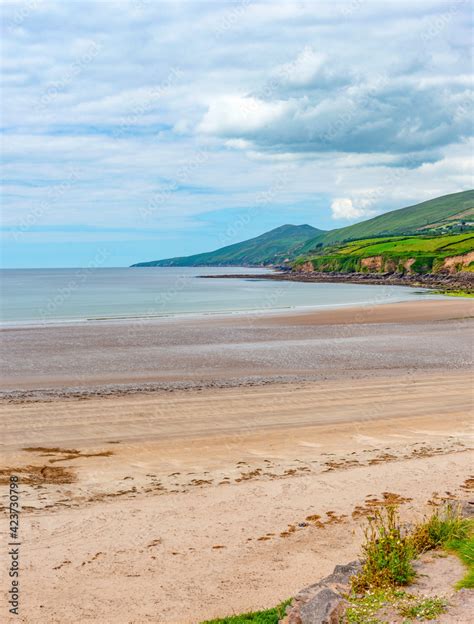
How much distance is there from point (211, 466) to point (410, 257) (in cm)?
14663

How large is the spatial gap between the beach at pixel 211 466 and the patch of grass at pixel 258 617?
338 mm

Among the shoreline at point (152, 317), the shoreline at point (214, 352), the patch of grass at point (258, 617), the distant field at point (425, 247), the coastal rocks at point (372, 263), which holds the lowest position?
the patch of grass at point (258, 617)

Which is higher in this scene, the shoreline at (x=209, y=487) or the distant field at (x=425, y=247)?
the distant field at (x=425, y=247)

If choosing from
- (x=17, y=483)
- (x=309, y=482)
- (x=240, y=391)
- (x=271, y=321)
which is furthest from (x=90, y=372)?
(x=271, y=321)

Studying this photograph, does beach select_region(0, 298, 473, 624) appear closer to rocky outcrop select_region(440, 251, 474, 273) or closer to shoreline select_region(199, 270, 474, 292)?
shoreline select_region(199, 270, 474, 292)

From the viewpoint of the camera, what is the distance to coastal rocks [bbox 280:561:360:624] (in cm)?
732

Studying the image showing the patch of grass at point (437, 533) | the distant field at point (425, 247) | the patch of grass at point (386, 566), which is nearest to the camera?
the patch of grass at point (386, 566)

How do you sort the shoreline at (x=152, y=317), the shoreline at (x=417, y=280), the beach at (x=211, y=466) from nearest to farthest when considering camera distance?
the beach at (x=211, y=466), the shoreline at (x=152, y=317), the shoreline at (x=417, y=280)

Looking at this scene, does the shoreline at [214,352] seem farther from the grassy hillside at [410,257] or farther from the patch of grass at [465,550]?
the grassy hillside at [410,257]

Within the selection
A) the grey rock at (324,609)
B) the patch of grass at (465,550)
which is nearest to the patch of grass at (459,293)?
the patch of grass at (465,550)

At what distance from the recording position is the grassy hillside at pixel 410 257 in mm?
137788

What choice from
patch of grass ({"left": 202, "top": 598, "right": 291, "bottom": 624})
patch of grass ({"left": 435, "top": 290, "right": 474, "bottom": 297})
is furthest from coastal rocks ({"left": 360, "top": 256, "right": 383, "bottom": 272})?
patch of grass ({"left": 202, "top": 598, "right": 291, "bottom": 624})

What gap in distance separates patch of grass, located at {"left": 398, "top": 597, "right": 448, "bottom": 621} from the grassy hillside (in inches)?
5122

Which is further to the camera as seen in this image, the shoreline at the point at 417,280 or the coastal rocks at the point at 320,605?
the shoreline at the point at 417,280
